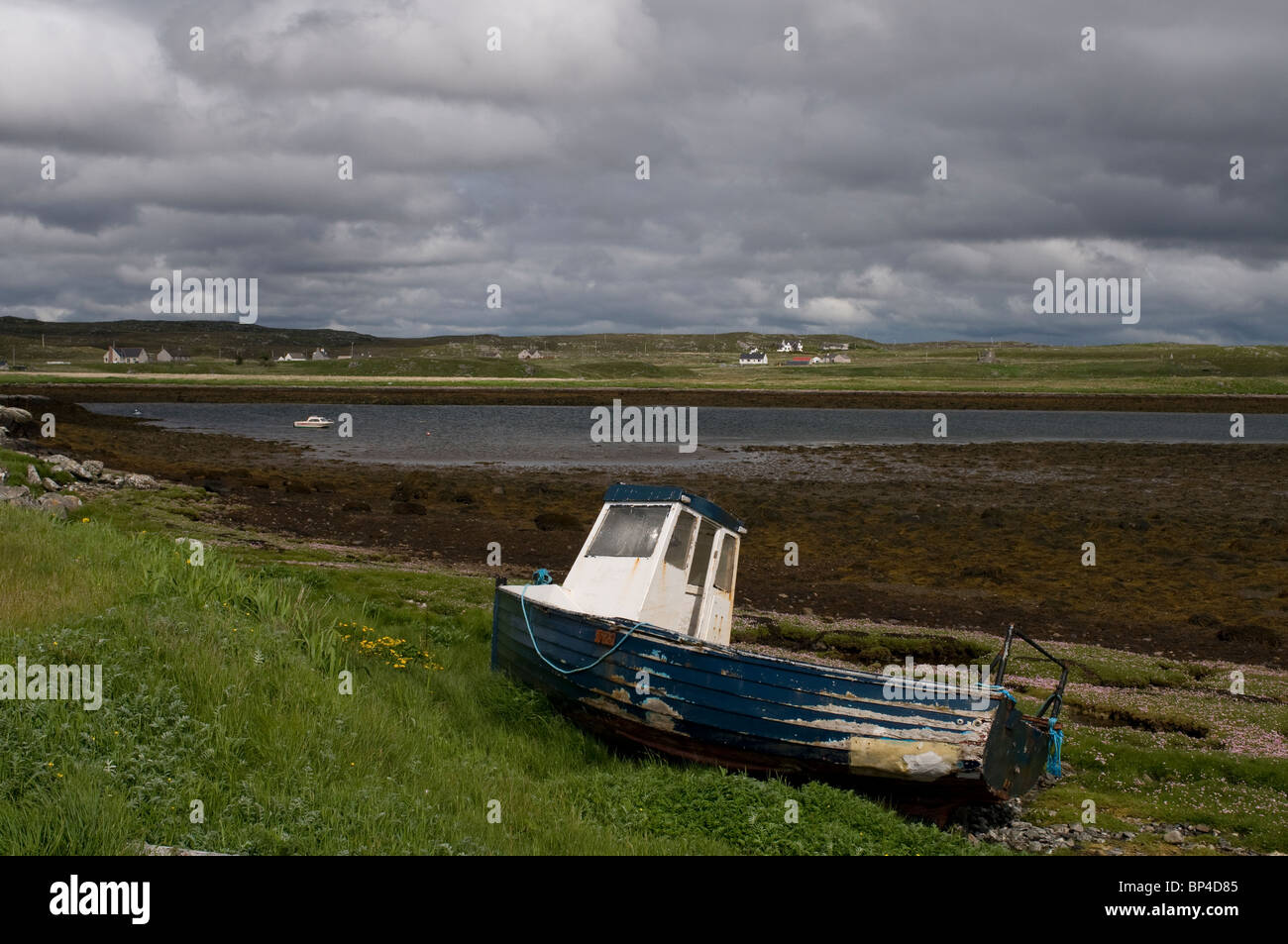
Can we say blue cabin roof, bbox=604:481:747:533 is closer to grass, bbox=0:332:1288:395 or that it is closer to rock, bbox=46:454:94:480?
rock, bbox=46:454:94:480

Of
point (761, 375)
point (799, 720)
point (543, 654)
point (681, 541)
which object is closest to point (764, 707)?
point (799, 720)

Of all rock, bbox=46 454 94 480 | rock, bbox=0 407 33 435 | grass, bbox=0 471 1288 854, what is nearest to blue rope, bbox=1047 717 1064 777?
grass, bbox=0 471 1288 854

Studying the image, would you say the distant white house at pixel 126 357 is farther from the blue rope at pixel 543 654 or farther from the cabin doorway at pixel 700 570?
the cabin doorway at pixel 700 570

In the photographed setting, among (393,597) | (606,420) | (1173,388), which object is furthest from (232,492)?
(1173,388)

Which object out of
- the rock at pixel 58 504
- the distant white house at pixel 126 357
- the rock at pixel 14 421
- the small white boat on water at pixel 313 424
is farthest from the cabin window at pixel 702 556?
the distant white house at pixel 126 357

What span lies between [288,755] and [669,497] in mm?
7002

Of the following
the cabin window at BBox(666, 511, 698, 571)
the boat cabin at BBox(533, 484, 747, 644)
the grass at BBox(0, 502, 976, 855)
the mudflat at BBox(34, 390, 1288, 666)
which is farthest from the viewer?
the mudflat at BBox(34, 390, 1288, 666)

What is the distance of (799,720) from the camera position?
1077 cm

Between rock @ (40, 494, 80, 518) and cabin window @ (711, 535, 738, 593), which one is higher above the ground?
rock @ (40, 494, 80, 518)

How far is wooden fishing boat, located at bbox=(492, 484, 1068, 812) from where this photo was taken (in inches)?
415

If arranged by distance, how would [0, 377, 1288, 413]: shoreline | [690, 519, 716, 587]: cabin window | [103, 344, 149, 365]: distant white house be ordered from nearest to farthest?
1. [690, 519, 716, 587]: cabin window
2. [0, 377, 1288, 413]: shoreline
3. [103, 344, 149, 365]: distant white house

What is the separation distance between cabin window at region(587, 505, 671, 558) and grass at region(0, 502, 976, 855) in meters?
2.42

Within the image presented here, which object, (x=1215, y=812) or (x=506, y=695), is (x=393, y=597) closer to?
(x=506, y=695)
